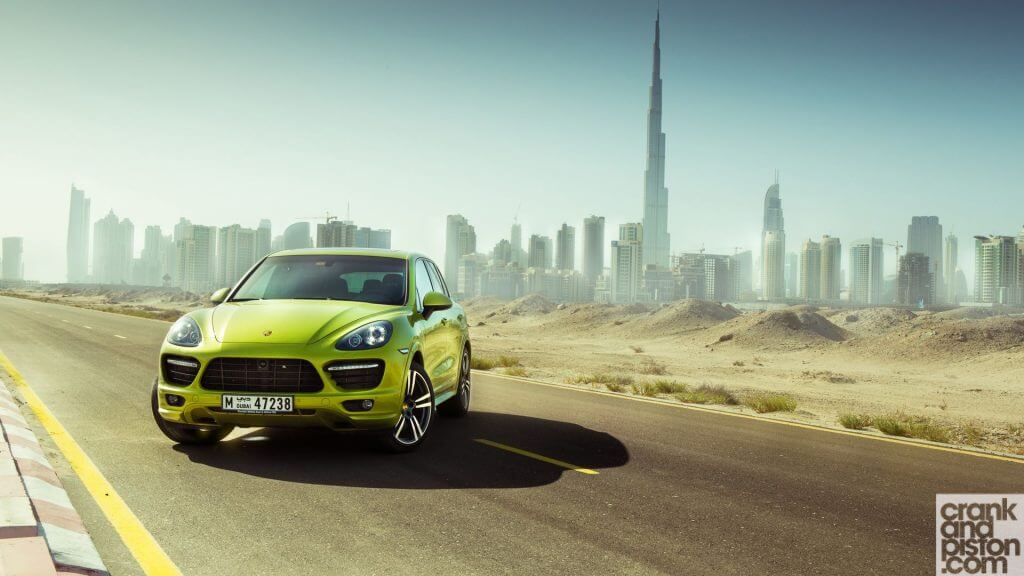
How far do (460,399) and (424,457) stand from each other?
261cm

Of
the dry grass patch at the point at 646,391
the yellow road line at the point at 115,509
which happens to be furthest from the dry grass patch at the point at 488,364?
the yellow road line at the point at 115,509

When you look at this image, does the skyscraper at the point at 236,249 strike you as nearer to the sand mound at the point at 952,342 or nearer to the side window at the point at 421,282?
the sand mound at the point at 952,342

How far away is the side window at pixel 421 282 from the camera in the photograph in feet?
25.8

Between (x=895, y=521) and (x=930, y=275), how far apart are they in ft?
625

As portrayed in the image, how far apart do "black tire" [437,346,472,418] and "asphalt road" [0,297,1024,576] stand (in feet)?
0.67

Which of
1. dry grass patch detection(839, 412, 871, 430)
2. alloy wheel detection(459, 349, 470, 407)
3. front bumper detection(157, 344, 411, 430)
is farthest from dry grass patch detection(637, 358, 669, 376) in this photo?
front bumper detection(157, 344, 411, 430)

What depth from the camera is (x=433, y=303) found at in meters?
7.51

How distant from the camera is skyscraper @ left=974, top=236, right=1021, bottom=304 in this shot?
15612 cm

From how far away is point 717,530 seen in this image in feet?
16.1

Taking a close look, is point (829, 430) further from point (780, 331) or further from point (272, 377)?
point (780, 331)

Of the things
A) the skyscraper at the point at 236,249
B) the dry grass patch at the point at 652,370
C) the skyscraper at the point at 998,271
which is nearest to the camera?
the dry grass patch at the point at 652,370

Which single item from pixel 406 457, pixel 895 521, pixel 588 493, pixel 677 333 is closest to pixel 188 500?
pixel 406 457

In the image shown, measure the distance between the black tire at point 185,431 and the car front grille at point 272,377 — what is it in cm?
72

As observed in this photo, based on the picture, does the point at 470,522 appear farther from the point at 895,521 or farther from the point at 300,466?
the point at 895,521
